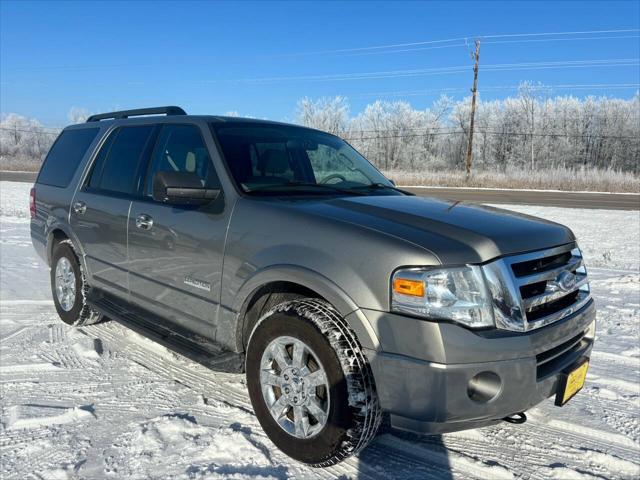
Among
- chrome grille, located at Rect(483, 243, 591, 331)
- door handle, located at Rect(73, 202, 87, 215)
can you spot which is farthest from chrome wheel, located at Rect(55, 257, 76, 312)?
chrome grille, located at Rect(483, 243, 591, 331)

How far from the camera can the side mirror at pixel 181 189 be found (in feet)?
9.71

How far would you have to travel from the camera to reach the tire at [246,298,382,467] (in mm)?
2338

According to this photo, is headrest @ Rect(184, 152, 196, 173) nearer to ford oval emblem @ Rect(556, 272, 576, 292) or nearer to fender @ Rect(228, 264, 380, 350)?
fender @ Rect(228, 264, 380, 350)

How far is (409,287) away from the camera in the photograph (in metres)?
2.20

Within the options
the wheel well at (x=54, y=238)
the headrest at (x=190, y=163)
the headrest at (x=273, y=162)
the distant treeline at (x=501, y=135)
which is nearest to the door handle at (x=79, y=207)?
the wheel well at (x=54, y=238)

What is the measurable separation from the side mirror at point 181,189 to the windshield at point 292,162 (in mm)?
→ 232

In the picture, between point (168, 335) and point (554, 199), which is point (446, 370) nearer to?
point (168, 335)

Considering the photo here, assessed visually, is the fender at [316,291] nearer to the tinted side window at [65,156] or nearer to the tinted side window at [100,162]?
the tinted side window at [100,162]

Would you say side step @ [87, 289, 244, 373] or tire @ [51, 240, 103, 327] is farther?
tire @ [51, 240, 103, 327]

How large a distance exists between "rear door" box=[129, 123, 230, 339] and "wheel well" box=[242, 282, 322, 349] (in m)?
0.25

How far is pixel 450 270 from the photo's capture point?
7.27ft

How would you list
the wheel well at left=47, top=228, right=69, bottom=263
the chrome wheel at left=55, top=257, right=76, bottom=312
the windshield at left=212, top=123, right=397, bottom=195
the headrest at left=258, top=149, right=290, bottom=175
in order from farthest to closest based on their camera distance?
the wheel well at left=47, top=228, right=69, bottom=263 → the chrome wheel at left=55, top=257, right=76, bottom=312 → the headrest at left=258, top=149, right=290, bottom=175 → the windshield at left=212, top=123, right=397, bottom=195

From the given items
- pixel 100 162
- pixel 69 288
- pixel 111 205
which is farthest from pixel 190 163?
pixel 69 288

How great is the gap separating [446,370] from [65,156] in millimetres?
4552
